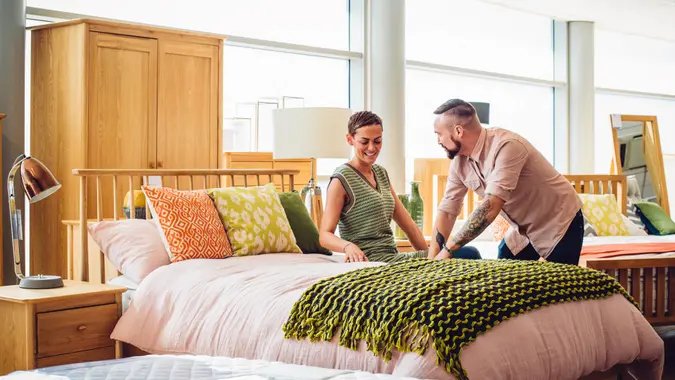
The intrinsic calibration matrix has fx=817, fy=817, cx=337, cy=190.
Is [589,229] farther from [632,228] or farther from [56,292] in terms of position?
[56,292]

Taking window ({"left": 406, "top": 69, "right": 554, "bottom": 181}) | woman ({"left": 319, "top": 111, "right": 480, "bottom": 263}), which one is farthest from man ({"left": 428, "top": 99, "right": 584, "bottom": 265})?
window ({"left": 406, "top": 69, "right": 554, "bottom": 181})

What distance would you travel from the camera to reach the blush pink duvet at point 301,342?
2.31 metres

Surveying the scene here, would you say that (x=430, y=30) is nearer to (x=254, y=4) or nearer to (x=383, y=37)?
(x=383, y=37)

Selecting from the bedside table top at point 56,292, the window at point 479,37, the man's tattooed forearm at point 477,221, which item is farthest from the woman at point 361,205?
the window at point 479,37

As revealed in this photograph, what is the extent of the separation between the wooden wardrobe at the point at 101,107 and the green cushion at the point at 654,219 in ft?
12.4

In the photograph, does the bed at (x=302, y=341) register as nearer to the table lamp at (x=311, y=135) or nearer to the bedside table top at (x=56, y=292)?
the bedside table top at (x=56, y=292)

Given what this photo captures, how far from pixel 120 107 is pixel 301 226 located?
1.66 m

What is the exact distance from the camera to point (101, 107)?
4.87 meters

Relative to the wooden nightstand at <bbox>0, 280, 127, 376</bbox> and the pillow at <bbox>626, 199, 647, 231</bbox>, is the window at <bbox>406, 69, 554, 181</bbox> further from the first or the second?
the wooden nightstand at <bbox>0, 280, 127, 376</bbox>

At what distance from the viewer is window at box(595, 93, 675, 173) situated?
9.33 m

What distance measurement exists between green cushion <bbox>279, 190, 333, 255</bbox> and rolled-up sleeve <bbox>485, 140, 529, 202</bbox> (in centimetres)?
91

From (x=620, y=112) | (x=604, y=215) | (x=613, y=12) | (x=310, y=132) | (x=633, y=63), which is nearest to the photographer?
(x=310, y=132)

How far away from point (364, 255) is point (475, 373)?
4.34ft

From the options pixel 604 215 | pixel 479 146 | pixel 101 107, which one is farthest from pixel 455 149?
pixel 604 215
